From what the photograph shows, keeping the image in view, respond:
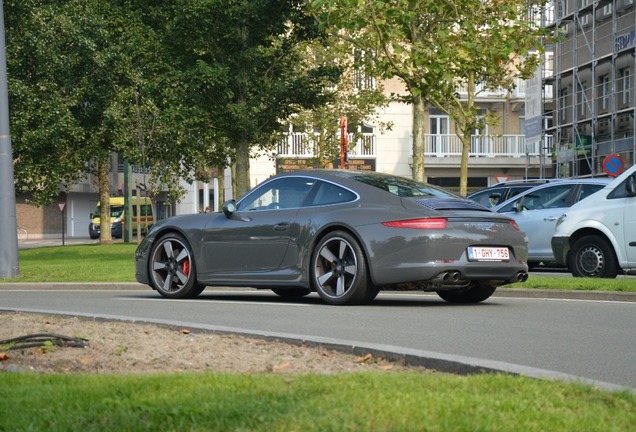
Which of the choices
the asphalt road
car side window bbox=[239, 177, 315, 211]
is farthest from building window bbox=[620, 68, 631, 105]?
car side window bbox=[239, 177, 315, 211]

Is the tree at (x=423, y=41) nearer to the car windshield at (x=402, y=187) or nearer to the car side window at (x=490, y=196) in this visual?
the car side window at (x=490, y=196)

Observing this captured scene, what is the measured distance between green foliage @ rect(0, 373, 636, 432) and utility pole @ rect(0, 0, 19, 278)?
14023 mm

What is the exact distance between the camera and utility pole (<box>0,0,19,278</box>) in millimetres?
20344

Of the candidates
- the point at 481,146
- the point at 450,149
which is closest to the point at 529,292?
the point at 450,149

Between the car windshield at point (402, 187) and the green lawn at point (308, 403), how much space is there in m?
6.37

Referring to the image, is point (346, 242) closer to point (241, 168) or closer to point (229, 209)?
point (229, 209)

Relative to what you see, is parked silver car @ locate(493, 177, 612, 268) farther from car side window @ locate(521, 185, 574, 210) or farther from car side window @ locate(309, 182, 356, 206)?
car side window @ locate(309, 182, 356, 206)

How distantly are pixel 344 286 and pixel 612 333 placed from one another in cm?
353

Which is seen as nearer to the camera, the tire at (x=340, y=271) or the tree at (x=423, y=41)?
the tire at (x=340, y=271)

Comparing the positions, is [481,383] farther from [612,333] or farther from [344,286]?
[344,286]

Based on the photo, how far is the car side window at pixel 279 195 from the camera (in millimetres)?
13914

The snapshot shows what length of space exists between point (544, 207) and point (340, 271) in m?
11.0

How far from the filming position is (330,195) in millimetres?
13578

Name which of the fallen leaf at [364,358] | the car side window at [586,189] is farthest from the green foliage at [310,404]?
the car side window at [586,189]
